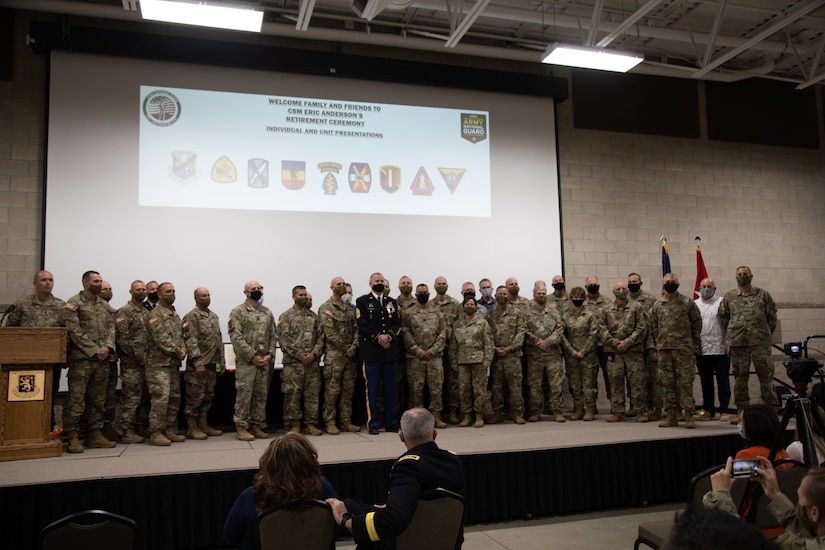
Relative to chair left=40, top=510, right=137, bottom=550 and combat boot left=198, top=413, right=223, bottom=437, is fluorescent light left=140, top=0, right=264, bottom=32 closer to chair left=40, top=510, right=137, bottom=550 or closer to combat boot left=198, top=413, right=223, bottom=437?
combat boot left=198, top=413, right=223, bottom=437

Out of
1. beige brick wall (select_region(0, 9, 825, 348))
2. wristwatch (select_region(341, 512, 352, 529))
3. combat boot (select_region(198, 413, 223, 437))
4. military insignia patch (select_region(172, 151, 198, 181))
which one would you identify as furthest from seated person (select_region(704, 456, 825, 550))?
beige brick wall (select_region(0, 9, 825, 348))

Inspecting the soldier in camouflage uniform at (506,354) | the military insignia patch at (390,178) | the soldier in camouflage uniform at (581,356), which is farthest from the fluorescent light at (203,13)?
the soldier in camouflage uniform at (581,356)

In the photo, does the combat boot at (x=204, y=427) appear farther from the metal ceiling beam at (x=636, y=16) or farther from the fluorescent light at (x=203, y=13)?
the metal ceiling beam at (x=636, y=16)

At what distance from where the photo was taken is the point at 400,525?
7.49ft

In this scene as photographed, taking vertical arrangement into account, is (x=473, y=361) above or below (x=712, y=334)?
below

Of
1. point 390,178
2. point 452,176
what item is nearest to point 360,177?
point 390,178

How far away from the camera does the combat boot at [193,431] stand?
5.67 m

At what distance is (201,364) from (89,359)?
0.91m

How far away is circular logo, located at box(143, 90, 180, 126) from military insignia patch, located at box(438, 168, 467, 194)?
3.28 metres

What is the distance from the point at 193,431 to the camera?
225 inches

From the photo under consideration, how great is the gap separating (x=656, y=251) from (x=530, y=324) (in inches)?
143

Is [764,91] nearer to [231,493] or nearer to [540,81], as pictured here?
[540,81]

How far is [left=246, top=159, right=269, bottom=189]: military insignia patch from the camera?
24.6 ft

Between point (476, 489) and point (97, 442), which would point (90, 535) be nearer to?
point (476, 489)
